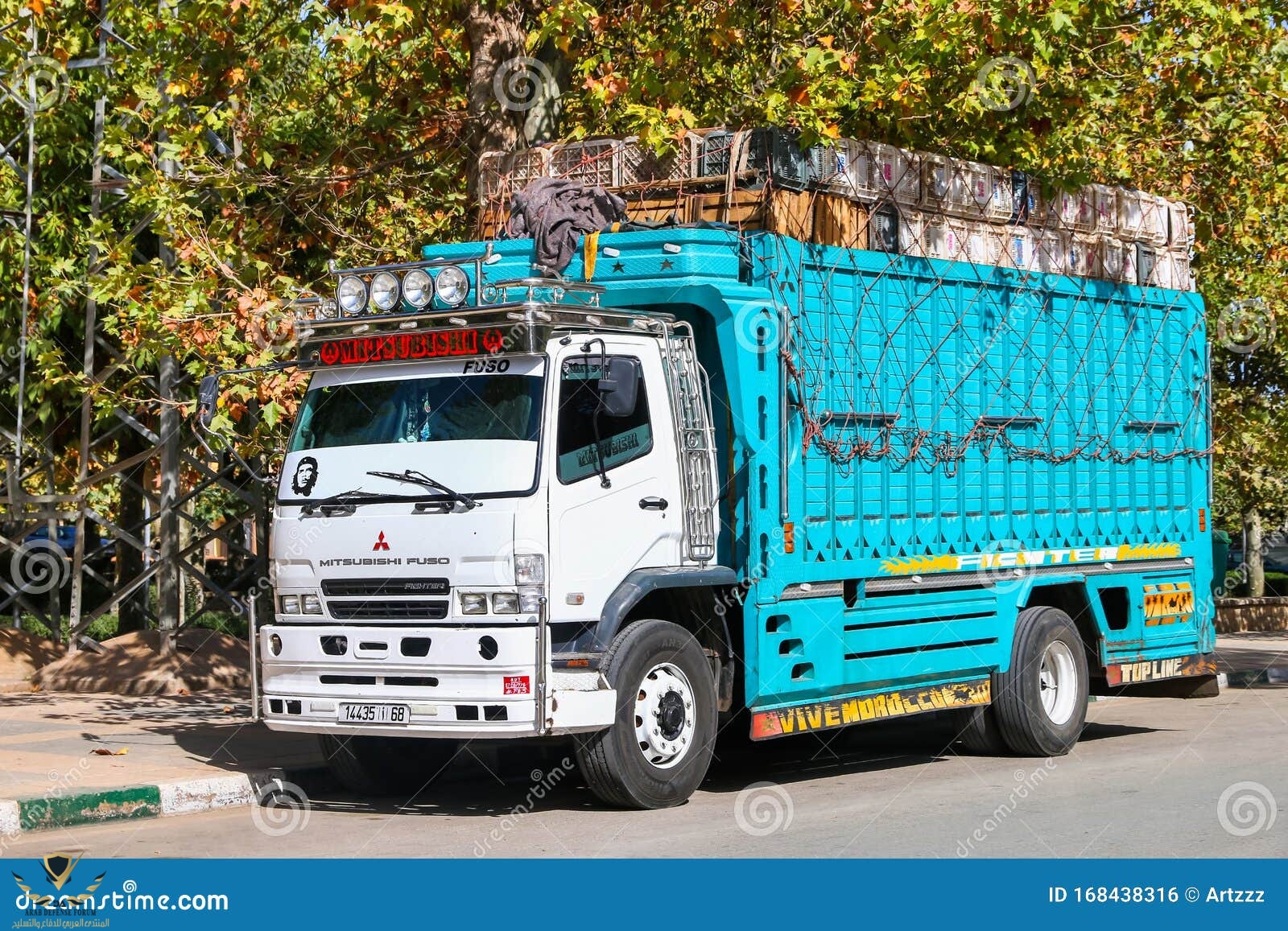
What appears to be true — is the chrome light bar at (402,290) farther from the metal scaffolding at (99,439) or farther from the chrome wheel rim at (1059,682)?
the chrome wheel rim at (1059,682)

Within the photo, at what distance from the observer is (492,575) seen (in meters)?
8.95

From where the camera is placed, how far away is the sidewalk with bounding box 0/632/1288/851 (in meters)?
9.57

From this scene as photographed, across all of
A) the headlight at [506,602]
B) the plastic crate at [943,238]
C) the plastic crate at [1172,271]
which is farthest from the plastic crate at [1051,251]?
the headlight at [506,602]

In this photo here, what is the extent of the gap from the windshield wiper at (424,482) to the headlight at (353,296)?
1092 millimetres

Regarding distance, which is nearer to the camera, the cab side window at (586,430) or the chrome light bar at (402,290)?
the cab side window at (586,430)

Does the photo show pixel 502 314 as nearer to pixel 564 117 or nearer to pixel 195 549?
pixel 564 117

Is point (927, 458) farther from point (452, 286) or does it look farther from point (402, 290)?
point (402, 290)

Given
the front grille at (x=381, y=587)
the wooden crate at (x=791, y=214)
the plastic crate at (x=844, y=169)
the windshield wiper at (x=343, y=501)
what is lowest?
the front grille at (x=381, y=587)

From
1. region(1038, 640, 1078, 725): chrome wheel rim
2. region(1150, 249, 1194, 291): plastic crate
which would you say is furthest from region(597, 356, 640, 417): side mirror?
region(1150, 249, 1194, 291): plastic crate

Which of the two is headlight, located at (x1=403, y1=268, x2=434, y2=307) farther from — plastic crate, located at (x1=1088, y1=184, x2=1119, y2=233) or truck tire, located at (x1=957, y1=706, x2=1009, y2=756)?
plastic crate, located at (x1=1088, y1=184, x2=1119, y2=233)

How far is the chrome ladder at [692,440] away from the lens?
984 cm

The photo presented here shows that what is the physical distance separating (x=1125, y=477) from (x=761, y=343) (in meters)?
4.47

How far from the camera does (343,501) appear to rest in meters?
9.51

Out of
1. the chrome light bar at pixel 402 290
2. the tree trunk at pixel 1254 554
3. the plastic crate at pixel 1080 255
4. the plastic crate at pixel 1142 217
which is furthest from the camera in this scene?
the tree trunk at pixel 1254 554
